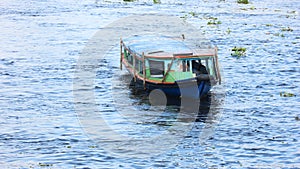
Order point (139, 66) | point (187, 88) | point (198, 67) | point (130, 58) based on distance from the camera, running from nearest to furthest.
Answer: point (187, 88) → point (198, 67) → point (139, 66) → point (130, 58)

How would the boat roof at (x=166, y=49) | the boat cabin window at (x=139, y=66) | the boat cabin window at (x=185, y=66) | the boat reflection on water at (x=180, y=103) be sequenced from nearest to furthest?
1. the boat reflection on water at (x=180, y=103)
2. the boat cabin window at (x=185, y=66)
3. the boat roof at (x=166, y=49)
4. the boat cabin window at (x=139, y=66)

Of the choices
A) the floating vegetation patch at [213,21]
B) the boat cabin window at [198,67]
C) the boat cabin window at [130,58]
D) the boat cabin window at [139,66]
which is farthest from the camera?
the floating vegetation patch at [213,21]

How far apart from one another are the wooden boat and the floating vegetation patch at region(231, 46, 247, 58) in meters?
14.6

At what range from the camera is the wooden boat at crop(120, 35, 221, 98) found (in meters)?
35.5

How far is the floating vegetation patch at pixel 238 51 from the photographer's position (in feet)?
177

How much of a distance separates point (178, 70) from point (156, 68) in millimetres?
2018

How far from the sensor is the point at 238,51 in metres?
56.0

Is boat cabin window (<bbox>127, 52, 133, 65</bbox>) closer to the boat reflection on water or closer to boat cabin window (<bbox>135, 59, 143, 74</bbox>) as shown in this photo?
boat cabin window (<bbox>135, 59, 143, 74</bbox>)

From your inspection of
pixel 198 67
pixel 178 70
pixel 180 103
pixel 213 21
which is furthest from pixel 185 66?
pixel 213 21

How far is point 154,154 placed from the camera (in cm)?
2631

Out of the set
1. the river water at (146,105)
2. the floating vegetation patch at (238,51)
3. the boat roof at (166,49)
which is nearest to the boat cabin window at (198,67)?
the boat roof at (166,49)

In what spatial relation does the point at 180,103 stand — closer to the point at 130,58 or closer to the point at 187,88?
the point at 187,88

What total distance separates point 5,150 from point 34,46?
1347 inches

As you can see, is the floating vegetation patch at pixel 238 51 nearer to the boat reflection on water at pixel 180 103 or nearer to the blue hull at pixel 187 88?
the boat reflection on water at pixel 180 103
